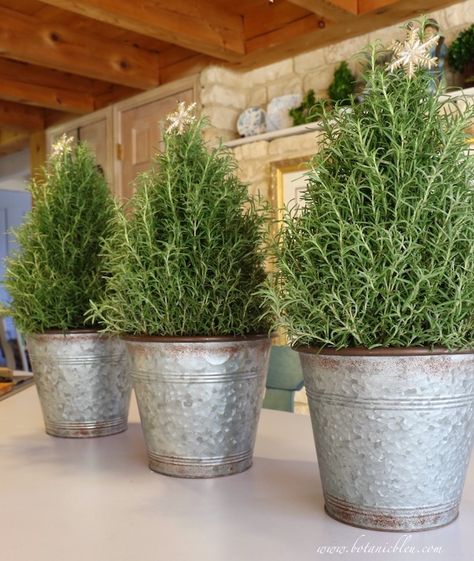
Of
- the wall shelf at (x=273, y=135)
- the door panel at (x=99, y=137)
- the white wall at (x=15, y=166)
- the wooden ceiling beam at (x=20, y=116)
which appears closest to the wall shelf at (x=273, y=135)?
the wall shelf at (x=273, y=135)

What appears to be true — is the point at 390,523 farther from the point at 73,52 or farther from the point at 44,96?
the point at 44,96

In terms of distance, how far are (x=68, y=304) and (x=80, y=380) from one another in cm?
10

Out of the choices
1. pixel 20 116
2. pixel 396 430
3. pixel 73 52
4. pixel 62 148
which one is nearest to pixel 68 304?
pixel 62 148

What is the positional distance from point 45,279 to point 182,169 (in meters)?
0.27

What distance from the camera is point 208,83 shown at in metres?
3.10

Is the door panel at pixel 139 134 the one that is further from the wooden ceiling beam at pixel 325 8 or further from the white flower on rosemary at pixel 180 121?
the white flower on rosemary at pixel 180 121

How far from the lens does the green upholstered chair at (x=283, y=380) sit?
1240 mm

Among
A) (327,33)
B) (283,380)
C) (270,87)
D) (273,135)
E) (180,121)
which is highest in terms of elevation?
(327,33)

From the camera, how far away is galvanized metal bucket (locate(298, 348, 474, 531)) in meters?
0.47

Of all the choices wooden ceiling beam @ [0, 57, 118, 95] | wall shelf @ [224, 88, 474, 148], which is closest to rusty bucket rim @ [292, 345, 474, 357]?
wall shelf @ [224, 88, 474, 148]

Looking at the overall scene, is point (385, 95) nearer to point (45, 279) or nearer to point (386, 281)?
point (386, 281)

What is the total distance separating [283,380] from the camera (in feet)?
4.10

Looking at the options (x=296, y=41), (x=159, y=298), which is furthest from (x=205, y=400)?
(x=296, y=41)

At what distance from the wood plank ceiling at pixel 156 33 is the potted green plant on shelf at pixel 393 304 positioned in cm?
193
